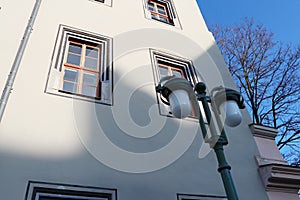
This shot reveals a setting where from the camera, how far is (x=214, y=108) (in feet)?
10.4

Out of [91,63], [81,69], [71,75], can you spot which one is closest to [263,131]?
[91,63]

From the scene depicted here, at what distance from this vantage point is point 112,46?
19.5ft

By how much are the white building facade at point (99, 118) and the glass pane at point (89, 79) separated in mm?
27

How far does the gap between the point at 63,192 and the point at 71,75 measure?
8.51ft

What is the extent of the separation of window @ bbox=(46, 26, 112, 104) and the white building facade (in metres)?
0.02

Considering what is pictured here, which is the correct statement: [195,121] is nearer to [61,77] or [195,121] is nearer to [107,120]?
[107,120]

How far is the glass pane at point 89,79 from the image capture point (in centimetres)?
522

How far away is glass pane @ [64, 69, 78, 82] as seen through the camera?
511 centimetres

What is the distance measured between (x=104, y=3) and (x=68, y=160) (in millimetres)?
5133

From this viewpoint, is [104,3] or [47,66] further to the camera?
[104,3]

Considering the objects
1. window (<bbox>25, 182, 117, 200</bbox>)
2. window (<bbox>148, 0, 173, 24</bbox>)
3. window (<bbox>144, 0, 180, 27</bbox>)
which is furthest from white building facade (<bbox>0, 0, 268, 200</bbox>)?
window (<bbox>148, 0, 173, 24</bbox>)

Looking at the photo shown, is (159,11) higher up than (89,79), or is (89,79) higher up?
(159,11)

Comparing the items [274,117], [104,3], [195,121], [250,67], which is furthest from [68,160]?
[250,67]

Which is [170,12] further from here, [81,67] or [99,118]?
[99,118]
